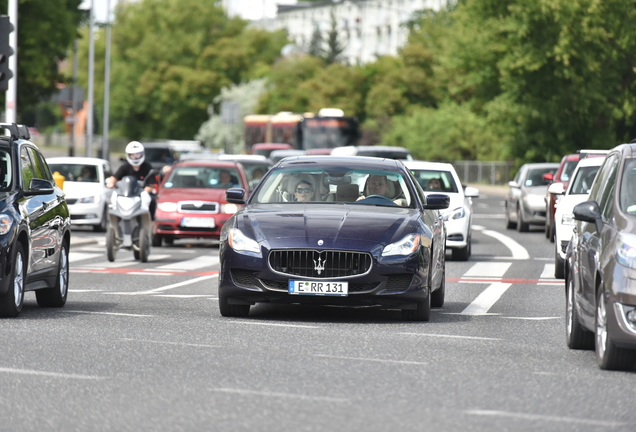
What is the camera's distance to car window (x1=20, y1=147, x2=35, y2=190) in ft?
43.9

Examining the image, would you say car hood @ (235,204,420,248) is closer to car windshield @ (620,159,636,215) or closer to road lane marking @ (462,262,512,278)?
car windshield @ (620,159,636,215)

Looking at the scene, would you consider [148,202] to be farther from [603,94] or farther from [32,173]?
[603,94]

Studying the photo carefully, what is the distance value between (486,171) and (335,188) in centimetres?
7169

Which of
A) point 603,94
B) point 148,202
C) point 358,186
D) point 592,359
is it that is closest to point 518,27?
point 603,94

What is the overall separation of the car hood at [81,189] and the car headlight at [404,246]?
1859 centimetres

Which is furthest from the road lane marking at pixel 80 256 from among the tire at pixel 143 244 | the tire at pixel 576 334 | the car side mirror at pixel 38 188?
the tire at pixel 576 334

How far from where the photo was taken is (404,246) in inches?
486

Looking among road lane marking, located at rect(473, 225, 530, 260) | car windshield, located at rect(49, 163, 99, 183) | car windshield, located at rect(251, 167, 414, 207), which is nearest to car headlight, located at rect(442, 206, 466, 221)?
road lane marking, located at rect(473, 225, 530, 260)

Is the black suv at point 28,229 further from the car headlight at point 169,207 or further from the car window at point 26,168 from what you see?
the car headlight at point 169,207

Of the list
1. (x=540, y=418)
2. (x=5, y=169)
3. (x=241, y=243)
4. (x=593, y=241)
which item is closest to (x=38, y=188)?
(x=5, y=169)

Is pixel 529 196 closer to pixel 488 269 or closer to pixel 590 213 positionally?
pixel 488 269

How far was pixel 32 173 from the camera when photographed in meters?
13.9

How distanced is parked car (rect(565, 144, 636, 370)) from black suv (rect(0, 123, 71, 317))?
15.0 feet

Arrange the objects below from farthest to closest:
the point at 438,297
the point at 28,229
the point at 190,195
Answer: the point at 190,195, the point at 438,297, the point at 28,229
